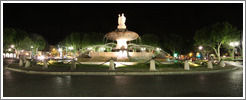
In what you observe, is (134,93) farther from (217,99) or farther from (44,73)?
(44,73)

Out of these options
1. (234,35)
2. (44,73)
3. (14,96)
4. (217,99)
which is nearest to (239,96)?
(217,99)

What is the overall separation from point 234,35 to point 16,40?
63.9 meters

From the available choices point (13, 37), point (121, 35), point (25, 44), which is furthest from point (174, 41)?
point (13, 37)

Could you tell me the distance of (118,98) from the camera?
596 centimetres

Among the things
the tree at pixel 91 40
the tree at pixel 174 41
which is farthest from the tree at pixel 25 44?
the tree at pixel 174 41

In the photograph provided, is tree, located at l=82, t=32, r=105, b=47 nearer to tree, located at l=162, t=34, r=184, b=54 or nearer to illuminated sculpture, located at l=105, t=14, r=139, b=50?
tree, located at l=162, t=34, r=184, b=54

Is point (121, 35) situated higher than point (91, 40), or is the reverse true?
point (91, 40)

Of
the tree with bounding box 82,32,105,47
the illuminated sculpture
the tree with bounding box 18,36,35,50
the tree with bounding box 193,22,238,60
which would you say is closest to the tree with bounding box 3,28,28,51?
the tree with bounding box 18,36,35,50

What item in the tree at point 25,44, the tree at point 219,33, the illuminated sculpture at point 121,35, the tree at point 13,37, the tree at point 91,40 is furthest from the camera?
the tree at point 91,40

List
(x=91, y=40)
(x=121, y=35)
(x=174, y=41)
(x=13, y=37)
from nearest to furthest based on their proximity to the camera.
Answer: (x=121, y=35) → (x=13, y=37) → (x=91, y=40) → (x=174, y=41)

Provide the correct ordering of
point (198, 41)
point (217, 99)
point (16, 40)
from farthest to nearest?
point (16, 40) < point (198, 41) < point (217, 99)

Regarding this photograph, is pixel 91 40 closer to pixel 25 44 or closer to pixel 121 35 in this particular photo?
pixel 25 44

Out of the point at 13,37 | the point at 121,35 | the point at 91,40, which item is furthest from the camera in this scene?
the point at 91,40

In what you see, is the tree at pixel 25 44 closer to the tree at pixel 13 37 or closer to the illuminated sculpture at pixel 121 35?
the tree at pixel 13 37
